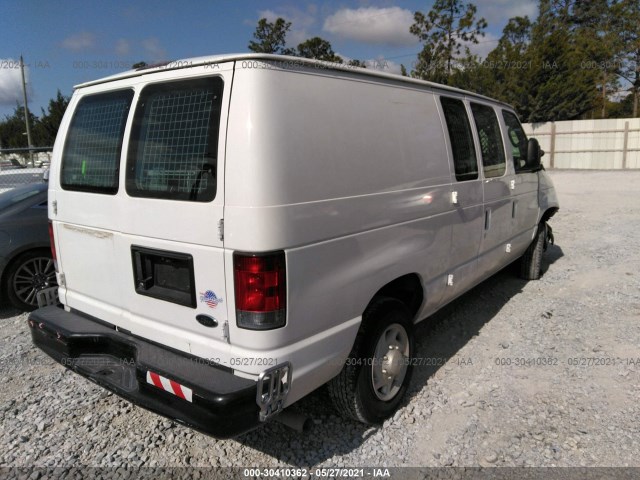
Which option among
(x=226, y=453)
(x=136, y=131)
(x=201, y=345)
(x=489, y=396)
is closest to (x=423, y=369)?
(x=489, y=396)

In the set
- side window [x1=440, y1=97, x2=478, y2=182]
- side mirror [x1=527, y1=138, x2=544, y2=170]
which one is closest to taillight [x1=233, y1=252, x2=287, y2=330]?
side window [x1=440, y1=97, x2=478, y2=182]

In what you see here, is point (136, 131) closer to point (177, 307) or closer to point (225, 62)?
point (225, 62)

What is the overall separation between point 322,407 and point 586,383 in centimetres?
204

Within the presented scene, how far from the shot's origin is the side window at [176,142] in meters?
2.27

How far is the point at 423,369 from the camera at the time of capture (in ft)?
12.5

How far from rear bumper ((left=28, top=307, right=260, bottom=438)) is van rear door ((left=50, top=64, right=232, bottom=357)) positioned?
0.31 feet

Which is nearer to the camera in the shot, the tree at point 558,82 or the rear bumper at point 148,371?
the rear bumper at point 148,371

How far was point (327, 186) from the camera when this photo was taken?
237cm

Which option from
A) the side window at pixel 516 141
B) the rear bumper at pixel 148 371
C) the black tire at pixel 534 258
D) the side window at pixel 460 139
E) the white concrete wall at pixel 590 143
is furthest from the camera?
the white concrete wall at pixel 590 143

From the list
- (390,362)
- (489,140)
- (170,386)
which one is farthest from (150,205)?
(489,140)

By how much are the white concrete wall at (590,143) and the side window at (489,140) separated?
2311 centimetres

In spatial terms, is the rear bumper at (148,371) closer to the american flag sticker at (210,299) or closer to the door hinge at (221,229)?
the american flag sticker at (210,299)

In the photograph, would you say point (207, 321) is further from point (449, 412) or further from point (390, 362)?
point (449, 412)

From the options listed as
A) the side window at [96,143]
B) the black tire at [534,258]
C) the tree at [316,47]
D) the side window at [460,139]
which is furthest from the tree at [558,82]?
the side window at [96,143]
